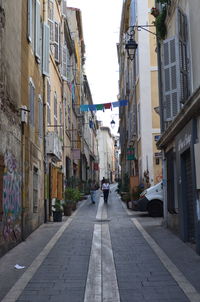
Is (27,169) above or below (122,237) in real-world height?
above

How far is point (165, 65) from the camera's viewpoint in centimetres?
1229

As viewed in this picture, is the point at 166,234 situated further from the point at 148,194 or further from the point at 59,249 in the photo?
the point at 148,194

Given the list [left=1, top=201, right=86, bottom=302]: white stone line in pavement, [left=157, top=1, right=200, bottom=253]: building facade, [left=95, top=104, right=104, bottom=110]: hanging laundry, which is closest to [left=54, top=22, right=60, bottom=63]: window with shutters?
[left=95, top=104, right=104, bottom=110]: hanging laundry

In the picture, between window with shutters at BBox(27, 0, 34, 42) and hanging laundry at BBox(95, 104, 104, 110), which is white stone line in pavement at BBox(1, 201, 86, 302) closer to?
window with shutters at BBox(27, 0, 34, 42)

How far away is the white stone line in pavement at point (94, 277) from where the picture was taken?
6273 mm

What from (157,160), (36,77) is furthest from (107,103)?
(36,77)

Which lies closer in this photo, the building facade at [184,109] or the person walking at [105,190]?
the building facade at [184,109]

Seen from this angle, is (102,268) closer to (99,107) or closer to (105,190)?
(99,107)

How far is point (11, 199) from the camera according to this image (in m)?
10.8

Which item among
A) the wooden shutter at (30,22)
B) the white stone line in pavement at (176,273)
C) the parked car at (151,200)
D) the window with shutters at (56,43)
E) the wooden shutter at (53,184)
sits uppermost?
the window with shutters at (56,43)

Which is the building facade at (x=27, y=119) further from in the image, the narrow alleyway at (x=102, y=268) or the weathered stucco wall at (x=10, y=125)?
the narrow alleyway at (x=102, y=268)

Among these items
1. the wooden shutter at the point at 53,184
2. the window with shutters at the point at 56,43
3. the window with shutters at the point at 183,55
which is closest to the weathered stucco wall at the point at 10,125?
the window with shutters at the point at 183,55

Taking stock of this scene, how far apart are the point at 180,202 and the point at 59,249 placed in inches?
142

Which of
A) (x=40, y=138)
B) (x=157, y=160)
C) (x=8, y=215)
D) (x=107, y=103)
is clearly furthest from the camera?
(x=107, y=103)
